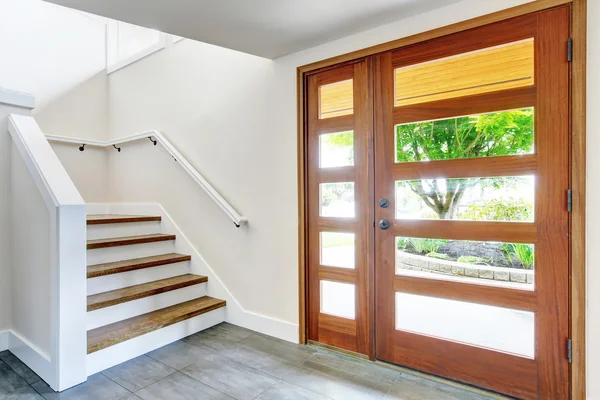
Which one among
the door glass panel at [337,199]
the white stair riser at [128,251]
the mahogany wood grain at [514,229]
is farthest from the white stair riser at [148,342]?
the mahogany wood grain at [514,229]

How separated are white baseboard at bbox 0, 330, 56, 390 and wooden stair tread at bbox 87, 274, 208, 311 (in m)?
0.34

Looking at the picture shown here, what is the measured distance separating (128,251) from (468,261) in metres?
2.65

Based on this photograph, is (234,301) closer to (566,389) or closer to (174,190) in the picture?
(174,190)

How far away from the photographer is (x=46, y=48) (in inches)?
141

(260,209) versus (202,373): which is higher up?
(260,209)

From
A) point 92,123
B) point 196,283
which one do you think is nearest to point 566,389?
point 196,283

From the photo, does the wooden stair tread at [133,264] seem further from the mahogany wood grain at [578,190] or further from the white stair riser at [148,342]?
the mahogany wood grain at [578,190]

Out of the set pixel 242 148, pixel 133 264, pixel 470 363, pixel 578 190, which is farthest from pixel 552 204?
pixel 133 264

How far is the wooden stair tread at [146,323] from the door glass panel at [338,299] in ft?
3.16

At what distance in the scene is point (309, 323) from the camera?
2381 mm

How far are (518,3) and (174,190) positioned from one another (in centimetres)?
303

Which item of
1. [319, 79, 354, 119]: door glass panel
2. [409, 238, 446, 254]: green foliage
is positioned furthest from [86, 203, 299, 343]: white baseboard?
[319, 79, 354, 119]: door glass panel

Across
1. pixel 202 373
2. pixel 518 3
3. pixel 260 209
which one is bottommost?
pixel 202 373

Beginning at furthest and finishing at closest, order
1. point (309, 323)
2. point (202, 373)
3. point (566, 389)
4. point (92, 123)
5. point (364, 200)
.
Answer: point (92, 123) → point (309, 323) → point (364, 200) → point (202, 373) → point (566, 389)
